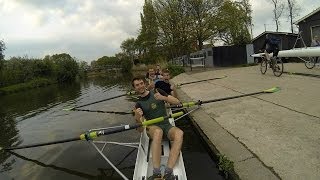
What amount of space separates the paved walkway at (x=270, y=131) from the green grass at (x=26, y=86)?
53.1 metres

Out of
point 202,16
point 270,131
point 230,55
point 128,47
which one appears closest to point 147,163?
point 270,131

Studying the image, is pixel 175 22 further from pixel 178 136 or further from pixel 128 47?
pixel 128 47

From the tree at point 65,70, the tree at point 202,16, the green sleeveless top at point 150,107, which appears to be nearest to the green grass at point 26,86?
the tree at point 65,70

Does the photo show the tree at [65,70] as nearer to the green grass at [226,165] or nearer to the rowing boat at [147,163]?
the rowing boat at [147,163]

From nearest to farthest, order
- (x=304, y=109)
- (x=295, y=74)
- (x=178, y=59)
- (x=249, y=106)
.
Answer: (x=304, y=109), (x=249, y=106), (x=295, y=74), (x=178, y=59)

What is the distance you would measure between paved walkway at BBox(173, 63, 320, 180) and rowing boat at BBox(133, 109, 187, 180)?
113 centimetres

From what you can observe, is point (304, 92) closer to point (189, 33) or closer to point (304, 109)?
point (304, 109)

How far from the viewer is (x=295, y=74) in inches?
710

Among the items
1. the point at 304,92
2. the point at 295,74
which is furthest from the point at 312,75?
the point at 304,92

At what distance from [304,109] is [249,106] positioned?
2.05 m

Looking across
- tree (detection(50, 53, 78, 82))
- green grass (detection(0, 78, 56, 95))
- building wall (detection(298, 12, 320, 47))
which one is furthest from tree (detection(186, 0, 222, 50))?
tree (detection(50, 53, 78, 82))

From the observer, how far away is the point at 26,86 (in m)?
66.8

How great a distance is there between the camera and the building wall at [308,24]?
26.2 meters

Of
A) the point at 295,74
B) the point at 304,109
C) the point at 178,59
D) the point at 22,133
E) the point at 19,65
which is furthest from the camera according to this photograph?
the point at 19,65
